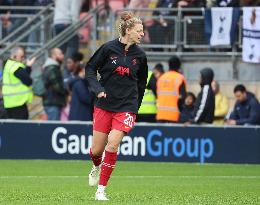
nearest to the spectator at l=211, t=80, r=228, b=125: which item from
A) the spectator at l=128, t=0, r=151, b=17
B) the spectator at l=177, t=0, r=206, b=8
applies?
the spectator at l=177, t=0, r=206, b=8

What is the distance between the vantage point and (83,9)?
27.3 meters

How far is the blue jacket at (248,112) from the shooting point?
70.7ft

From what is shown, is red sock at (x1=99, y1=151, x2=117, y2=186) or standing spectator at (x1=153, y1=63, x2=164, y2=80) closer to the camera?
red sock at (x1=99, y1=151, x2=117, y2=186)

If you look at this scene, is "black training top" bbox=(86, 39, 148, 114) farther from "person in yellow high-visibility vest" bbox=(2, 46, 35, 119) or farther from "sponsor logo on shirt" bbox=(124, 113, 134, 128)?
"person in yellow high-visibility vest" bbox=(2, 46, 35, 119)

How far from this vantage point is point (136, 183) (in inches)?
627

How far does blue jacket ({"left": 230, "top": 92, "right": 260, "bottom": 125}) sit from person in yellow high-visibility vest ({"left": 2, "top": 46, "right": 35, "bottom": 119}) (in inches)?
168

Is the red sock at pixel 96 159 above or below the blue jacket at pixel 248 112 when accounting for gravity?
above

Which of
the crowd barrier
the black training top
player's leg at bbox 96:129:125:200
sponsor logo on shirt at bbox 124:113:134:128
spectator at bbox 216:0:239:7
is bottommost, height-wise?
the crowd barrier

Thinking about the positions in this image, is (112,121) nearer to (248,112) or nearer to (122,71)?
(122,71)

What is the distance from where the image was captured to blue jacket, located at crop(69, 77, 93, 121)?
2231 cm

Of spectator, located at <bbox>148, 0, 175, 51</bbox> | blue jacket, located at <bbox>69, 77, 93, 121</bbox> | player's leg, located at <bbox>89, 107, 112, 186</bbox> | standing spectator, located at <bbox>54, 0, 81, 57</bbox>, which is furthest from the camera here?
standing spectator, located at <bbox>54, 0, 81, 57</bbox>

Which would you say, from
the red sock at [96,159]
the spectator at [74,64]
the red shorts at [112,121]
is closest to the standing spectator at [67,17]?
the spectator at [74,64]

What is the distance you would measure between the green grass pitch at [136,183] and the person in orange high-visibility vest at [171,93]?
143cm

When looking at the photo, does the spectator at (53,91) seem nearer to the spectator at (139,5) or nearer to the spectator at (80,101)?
the spectator at (80,101)
